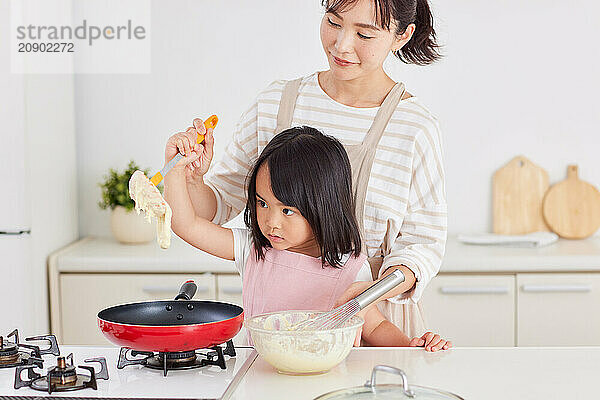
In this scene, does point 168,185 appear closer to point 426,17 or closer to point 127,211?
point 426,17

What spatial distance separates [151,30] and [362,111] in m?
1.74

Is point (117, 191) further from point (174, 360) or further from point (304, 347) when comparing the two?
point (304, 347)

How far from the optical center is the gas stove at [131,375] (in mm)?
1248

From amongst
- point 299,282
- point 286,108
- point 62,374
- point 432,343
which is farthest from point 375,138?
point 62,374

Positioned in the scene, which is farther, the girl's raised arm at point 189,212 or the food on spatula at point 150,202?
the girl's raised arm at point 189,212

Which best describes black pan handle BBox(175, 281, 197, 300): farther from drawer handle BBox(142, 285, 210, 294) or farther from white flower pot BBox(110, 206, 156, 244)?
white flower pot BBox(110, 206, 156, 244)

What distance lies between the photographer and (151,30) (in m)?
3.26

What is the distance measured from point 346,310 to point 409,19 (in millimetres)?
644

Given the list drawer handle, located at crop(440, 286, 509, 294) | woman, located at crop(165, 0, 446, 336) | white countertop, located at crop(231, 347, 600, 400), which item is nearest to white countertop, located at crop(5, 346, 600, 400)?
white countertop, located at crop(231, 347, 600, 400)

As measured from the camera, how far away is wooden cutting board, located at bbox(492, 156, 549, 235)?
10.6ft

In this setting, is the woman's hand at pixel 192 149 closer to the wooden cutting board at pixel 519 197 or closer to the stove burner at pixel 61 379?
the stove burner at pixel 61 379

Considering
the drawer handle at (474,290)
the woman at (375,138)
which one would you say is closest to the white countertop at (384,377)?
the woman at (375,138)

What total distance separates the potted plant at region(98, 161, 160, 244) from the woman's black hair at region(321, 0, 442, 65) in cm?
149

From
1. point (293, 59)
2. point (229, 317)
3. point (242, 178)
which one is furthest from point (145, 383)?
point (293, 59)
